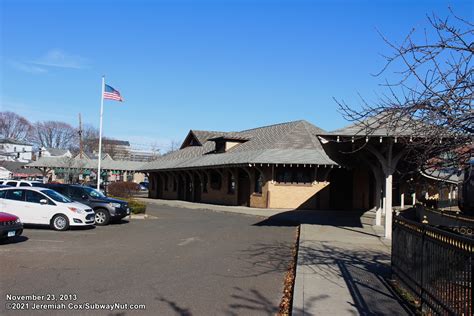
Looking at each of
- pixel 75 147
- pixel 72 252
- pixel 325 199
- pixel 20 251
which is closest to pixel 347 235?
pixel 72 252

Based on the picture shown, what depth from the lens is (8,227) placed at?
12016 millimetres

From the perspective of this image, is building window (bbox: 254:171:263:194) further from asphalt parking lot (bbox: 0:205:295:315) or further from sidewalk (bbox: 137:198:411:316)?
asphalt parking lot (bbox: 0:205:295:315)

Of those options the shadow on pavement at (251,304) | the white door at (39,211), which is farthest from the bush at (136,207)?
the shadow on pavement at (251,304)

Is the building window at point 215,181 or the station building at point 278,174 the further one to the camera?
the building window at point 215,181

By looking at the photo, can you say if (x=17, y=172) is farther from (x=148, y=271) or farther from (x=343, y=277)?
(x=343, y=277)

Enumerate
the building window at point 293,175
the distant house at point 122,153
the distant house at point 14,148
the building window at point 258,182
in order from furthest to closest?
the distant house at point 122,153 < the distant house at point 14,148 < the building window at point 258,182 < the building window at point 293,175

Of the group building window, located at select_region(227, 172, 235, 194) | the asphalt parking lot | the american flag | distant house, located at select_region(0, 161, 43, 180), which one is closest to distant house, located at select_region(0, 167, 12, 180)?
distant house, located at select_region(0, 161, 43, 180)

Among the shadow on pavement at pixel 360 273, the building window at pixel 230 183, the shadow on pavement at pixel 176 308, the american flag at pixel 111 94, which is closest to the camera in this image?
the shadow on pavement at pixel 176 308

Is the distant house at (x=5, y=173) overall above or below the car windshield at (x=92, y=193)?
above

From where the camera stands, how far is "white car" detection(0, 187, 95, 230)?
635 inches

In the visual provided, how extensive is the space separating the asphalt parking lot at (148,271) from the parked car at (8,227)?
12.9 inches

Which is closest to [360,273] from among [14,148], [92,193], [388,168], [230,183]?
[388,168]

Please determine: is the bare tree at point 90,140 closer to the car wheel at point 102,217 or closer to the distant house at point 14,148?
the distant house at point 14,148

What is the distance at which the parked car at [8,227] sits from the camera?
11856mm
